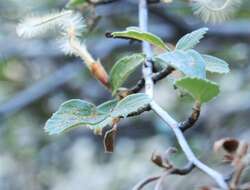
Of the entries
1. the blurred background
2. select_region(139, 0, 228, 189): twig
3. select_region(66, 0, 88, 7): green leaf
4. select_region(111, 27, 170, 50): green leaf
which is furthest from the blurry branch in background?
select_region(111, 27, 170, 50): green leaf

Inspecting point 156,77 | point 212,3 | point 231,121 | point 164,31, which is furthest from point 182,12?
point 156,77

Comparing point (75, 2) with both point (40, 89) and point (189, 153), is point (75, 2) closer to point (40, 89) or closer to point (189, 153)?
point (189, 153)

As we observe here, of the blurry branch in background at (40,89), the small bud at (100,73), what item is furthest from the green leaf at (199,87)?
the blurry branch in background at (40,89)

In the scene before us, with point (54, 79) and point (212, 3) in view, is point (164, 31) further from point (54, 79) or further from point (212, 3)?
point (212, 3)

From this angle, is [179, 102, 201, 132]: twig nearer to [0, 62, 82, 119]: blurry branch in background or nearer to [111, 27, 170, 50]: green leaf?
[111, 27, 170, 50]: green leaf

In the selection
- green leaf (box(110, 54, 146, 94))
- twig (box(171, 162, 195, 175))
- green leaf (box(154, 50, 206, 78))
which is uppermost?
green leaf (box(154, 50, 206, 78))

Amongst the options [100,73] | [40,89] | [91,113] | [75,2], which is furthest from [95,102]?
[91,113]
